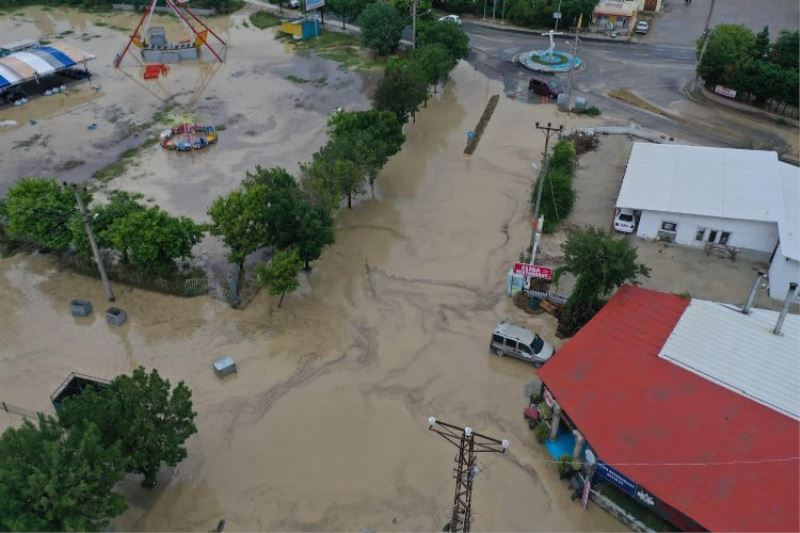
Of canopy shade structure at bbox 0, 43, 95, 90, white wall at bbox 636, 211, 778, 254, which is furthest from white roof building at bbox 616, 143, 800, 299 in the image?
canopy shade structure at bbox 0, 43, 95, 90

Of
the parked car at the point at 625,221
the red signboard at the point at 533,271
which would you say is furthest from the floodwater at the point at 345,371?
the parked car at the point at 625,221

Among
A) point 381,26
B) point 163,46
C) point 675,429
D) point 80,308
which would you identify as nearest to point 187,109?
point 163,46

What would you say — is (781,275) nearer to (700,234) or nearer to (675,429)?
(700,234)

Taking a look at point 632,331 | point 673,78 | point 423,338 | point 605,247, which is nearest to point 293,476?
point 423,338

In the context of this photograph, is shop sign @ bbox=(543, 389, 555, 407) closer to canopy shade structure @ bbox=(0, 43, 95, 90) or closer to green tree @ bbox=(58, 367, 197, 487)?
green tree @ bbox=(58, 367, 197, 487)

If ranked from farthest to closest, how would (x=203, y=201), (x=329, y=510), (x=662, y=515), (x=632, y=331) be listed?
(x=203, y=201) → (x=632, y=331) → (x=329, y=510) → (x=662, y=515)

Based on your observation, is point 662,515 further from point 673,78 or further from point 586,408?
point 673,78

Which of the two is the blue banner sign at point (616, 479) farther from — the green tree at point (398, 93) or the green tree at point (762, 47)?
the green tree at point (762, 47)
